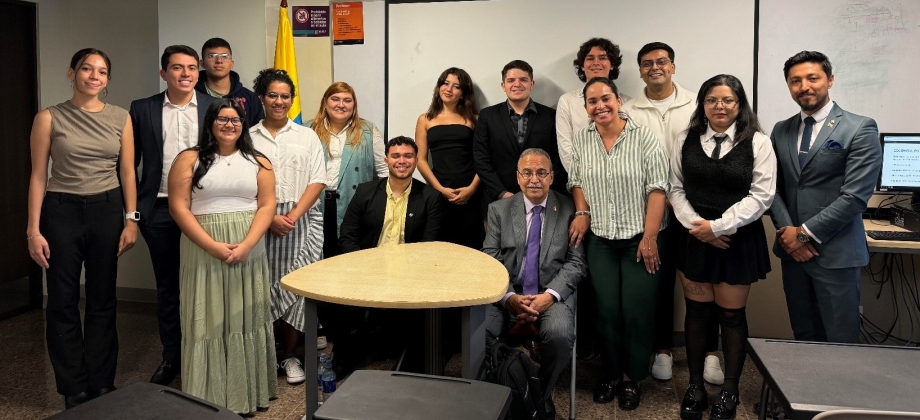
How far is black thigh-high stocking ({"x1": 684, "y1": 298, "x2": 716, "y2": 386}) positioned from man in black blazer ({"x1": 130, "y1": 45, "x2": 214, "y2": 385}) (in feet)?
7.77

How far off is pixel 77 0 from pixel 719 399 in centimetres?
461

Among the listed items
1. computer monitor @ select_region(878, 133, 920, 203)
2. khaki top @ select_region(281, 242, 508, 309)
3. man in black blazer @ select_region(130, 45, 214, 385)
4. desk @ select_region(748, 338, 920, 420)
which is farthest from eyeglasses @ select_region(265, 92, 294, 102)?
computer monitor @ select_region(878, 133, 920, 203)

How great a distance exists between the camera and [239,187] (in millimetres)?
2914

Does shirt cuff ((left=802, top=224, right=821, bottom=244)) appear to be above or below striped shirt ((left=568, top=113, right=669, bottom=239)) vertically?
below

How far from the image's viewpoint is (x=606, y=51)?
3.77m

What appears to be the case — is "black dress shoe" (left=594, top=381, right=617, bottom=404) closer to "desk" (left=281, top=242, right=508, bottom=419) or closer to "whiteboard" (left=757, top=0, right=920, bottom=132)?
"desk" (left=281, top=242, right=508, bottom=419)

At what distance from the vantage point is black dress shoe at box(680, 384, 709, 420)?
3002 millimetres

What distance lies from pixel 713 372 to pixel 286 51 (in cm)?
298

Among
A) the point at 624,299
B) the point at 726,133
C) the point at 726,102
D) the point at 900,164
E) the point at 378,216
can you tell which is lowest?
the point at 624,299

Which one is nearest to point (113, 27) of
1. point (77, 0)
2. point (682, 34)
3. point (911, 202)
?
point (77, 0)

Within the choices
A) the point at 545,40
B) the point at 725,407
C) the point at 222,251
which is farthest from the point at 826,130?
the point at 222,251

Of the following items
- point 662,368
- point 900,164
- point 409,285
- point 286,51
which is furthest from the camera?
point 286,51

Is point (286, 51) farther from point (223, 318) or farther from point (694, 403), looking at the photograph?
point (694, 403)

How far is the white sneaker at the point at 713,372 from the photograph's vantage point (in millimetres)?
3406
